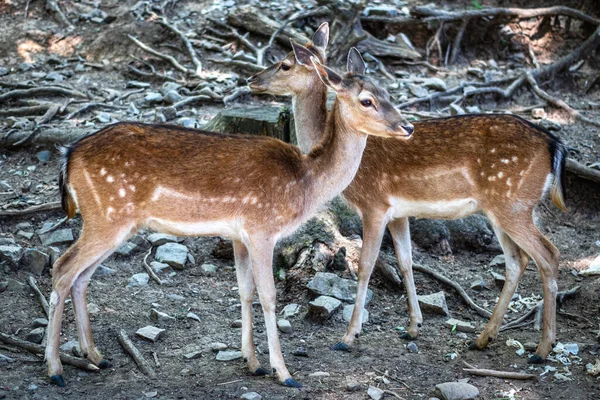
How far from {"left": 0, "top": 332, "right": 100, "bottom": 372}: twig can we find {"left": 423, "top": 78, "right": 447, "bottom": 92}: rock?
8064 millimetres

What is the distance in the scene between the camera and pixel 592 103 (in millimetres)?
12070

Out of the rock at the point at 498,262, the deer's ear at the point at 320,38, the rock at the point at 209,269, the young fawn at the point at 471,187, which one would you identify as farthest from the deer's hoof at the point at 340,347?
the deer's ear at the point at 320,38

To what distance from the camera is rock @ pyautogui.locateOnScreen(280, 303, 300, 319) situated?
679 centimetres

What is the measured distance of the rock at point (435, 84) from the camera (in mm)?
12125

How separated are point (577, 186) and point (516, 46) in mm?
5647

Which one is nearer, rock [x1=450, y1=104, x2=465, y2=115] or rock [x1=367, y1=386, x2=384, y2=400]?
rock [x1=367, y1=386, x2=384, y2=400]

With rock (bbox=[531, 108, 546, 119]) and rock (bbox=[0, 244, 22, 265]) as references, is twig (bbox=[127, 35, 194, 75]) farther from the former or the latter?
rock (bbox=[0, 244, 22, 265])

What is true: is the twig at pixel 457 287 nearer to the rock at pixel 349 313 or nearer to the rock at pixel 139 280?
the rock at pixel 349 313

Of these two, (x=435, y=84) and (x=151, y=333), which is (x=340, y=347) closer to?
(x=151, y=333)

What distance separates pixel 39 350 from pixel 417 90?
7.73 meters

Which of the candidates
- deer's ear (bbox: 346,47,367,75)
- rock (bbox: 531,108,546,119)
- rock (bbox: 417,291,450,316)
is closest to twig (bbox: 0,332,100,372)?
rock (bbox: 417,291,450,316)

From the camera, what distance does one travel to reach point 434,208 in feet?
21.6

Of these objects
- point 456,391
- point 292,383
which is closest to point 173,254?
point 292,383

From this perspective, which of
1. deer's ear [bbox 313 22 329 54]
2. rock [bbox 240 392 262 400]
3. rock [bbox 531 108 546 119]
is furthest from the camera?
rock [bbox 531 108 546 119]
